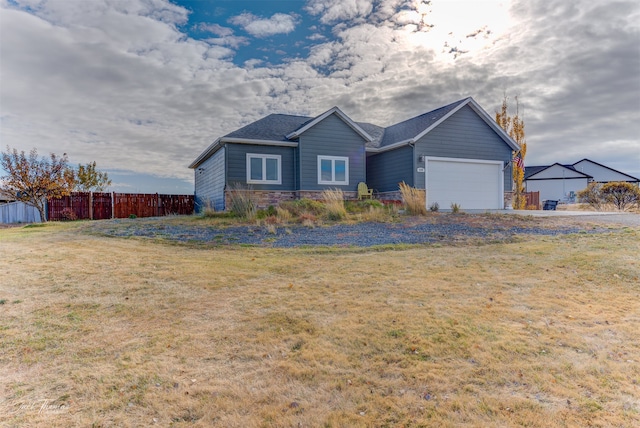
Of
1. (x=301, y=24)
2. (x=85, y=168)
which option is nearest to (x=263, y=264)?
(x=301, y=24)

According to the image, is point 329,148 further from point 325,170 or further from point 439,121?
point 439,121

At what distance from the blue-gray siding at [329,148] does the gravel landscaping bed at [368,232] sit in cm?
591

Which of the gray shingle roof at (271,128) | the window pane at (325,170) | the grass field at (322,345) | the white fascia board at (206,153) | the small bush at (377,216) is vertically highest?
the gray shingle roof at (271,128)

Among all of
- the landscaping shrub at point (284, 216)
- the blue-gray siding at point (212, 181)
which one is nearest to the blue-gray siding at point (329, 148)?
the blue-gray siding at point (212, 181)

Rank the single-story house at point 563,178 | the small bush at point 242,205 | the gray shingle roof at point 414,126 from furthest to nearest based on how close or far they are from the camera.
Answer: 1. the single-story house at point 563,178
2. the gray shingle roof at point 414,126
3. the small bush at point 242,205

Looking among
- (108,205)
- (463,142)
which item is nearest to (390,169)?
(463,142)

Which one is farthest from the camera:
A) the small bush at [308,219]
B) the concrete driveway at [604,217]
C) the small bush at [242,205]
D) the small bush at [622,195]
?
the small bush at [622,195]

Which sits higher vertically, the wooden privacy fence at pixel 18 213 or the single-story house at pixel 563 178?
the single-story house at pixel 563 178

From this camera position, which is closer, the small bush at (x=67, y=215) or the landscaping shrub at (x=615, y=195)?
the landscaping shrub at (x=615, y=195)

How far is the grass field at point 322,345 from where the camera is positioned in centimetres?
192

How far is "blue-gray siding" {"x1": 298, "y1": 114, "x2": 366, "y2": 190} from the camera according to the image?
14.6 meters

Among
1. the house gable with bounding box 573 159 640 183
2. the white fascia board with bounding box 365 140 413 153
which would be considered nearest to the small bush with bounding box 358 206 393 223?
the white fascia board with bounding box 365 140 413 153

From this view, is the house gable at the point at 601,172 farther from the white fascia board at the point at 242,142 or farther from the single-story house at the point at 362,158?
the white fascia board at the point at 242,142

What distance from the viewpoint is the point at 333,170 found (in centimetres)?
1527
